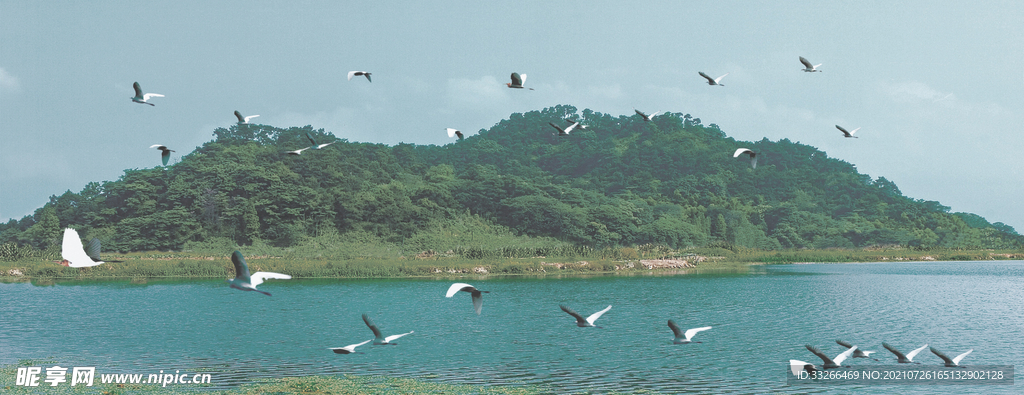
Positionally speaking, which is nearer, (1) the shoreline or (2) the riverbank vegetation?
(1) the shoreline

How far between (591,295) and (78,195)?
66766 mm

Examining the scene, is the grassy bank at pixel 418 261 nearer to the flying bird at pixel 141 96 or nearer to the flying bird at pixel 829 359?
the flying bird at pixel 141 96

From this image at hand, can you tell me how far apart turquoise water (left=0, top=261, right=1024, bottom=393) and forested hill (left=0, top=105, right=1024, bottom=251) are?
1324 inches

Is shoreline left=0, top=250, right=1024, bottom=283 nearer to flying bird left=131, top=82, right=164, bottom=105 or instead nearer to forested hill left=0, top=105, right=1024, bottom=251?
forested hill left=0, top=105, right=1024, bottom=251

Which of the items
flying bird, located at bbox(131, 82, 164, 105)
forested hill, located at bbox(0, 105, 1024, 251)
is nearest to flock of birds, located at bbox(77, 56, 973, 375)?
flying bird, located at bbox(131, 82, 164, 105)

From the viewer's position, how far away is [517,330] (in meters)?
27.1

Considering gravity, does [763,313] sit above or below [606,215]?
below

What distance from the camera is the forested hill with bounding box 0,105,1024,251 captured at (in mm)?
78188

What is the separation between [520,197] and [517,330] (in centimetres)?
6042

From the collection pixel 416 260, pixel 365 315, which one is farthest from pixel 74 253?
pixel 416 260

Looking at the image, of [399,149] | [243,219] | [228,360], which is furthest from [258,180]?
[228,360]

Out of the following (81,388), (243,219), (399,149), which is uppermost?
(399,149)

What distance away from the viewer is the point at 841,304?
116ft

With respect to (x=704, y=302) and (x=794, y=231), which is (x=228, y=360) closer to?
(x=704, y=302)
